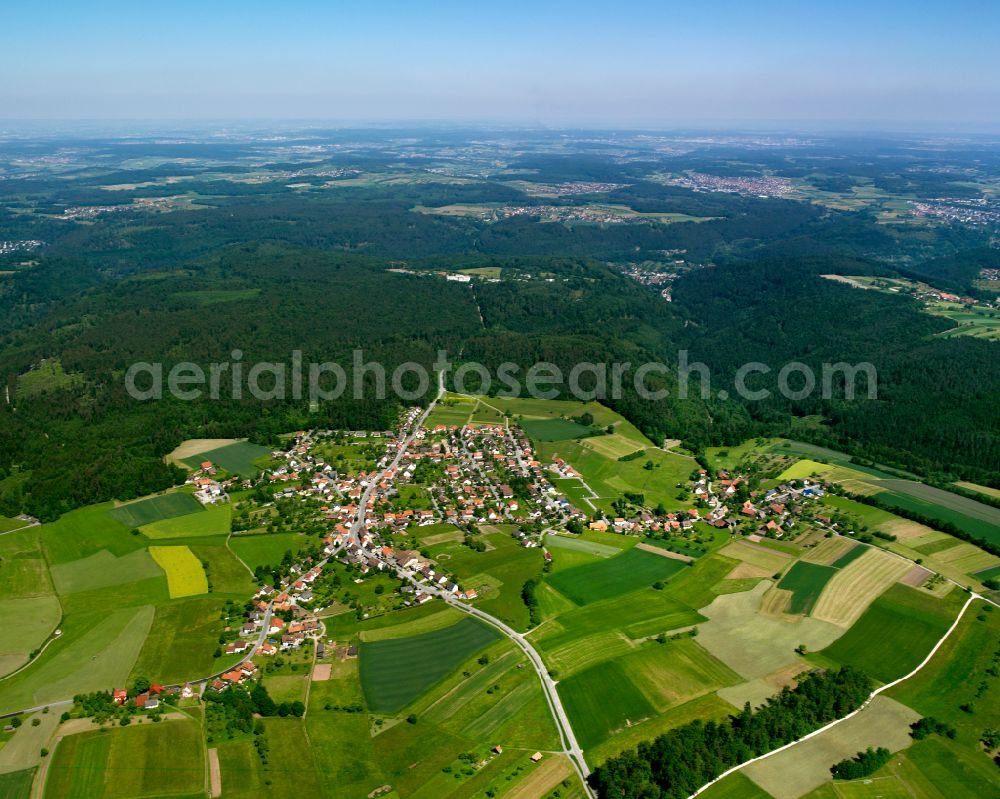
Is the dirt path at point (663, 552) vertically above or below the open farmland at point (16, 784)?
below

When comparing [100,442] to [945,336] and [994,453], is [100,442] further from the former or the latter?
[945,336]

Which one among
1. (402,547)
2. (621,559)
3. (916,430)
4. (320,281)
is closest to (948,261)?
(916,430)

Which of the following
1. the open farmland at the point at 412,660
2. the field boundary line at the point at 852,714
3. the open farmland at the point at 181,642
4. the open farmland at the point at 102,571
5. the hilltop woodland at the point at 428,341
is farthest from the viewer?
the hilltop woodland at the point at 428,341

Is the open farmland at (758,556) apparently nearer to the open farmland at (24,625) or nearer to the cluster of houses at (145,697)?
the cluster of houses at (145,697)

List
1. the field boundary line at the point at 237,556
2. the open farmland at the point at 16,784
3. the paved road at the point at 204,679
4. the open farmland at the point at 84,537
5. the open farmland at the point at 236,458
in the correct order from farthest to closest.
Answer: the open farmland at the point at 236,458 < the open farmland at the point at 84,537 < the field boundary line at the point at 237,556 < the paved road at the point at 204,679 < the open farmland at the point at 16,784

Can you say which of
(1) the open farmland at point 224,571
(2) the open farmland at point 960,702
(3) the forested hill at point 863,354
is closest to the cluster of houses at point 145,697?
(1) the open farmland at point 224,571

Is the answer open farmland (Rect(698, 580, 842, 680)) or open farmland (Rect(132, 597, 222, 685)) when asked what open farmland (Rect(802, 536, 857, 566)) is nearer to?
open farmland (Rect(698, 580, 842, 680))

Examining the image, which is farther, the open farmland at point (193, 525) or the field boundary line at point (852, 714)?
the open farmland at point (193, 525)
